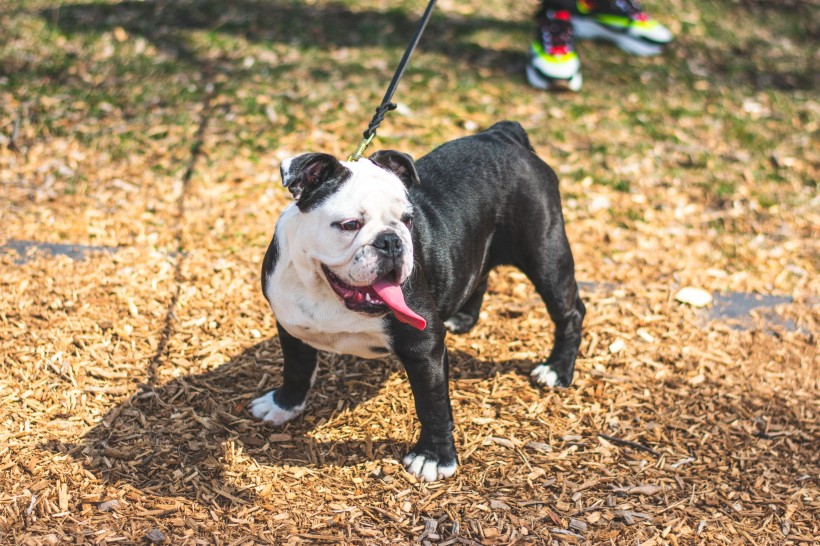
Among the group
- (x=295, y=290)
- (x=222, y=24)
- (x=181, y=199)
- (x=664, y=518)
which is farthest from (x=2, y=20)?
(x=664, y=518)

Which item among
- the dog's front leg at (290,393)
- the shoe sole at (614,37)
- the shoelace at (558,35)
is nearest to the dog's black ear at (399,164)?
the dog's front leg at (290,393)

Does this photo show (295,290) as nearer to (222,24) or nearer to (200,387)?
(200,387)

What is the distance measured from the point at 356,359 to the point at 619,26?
5.66 metres

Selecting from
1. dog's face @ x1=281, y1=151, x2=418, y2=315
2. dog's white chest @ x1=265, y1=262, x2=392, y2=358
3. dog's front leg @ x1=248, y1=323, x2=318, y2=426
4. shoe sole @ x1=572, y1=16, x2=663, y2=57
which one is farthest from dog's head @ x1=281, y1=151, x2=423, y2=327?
shoe sole @ x1=572, y1=16, x2=663, y2=57

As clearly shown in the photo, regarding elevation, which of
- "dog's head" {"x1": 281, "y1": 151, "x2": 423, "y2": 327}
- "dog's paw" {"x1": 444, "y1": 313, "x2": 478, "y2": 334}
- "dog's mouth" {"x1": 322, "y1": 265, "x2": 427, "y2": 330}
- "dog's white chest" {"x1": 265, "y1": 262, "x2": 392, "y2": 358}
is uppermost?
"dog's head" {"x1": 281, "y1": 151, "x2": 423, "y2": 327}

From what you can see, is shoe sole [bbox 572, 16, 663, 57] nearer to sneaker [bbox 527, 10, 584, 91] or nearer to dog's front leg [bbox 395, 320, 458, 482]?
sneaker [bbox 527, 10, 584, 91]

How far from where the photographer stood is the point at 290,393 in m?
4.48

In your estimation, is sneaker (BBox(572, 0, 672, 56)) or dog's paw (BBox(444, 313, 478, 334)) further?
sneaker (BBox(572, 0, 672, 56))

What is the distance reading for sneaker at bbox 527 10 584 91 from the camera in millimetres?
8258

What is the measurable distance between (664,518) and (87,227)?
434cm

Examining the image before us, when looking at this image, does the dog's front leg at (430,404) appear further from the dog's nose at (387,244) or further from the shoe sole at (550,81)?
the shoe sole at (550,81)

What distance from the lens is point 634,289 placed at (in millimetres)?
5949

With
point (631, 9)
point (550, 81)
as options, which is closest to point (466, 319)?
point (550, 81)

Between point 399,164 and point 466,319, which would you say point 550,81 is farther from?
point 399,164
